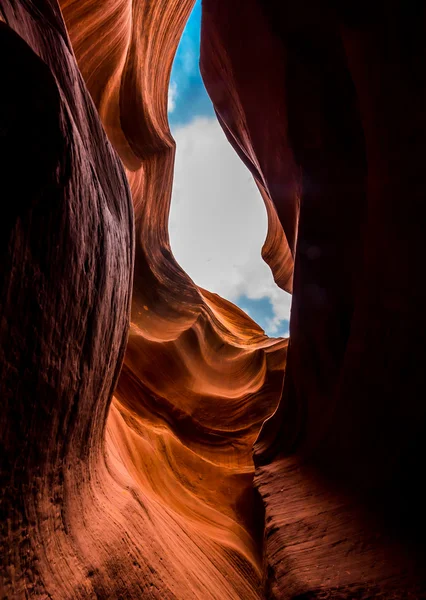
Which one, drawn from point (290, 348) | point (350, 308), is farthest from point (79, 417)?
point (290, 348)

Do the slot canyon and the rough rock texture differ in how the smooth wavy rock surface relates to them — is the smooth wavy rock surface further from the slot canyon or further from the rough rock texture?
the rough rock texture

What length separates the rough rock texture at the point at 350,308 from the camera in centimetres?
184

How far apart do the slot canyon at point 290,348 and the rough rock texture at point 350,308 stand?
0.01 metres

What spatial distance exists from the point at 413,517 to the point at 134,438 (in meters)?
3.02

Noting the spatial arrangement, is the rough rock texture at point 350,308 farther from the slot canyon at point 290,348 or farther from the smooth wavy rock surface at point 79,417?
the smooth wavy rock surface at point 79,417

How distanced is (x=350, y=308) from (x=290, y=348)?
100 cm

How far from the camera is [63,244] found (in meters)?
1.54

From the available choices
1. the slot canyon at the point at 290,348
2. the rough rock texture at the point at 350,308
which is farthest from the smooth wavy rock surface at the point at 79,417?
the rough rock texture at the point at 350,308

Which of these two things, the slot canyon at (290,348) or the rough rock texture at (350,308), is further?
the rough rock texture at (350,308)

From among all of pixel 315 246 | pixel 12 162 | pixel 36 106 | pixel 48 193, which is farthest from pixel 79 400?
pixel 315 246

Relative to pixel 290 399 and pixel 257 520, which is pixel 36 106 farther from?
pixel 257 520

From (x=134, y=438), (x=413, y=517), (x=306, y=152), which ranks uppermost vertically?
(x=306, y=152)

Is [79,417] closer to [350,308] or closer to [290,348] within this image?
[350,308]

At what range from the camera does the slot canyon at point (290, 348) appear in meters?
1.43
